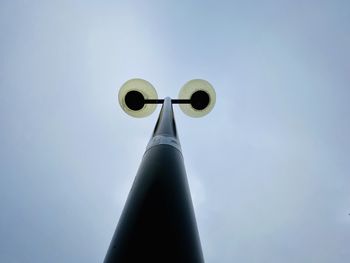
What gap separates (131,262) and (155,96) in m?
5.00

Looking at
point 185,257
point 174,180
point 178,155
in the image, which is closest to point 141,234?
point 185,257

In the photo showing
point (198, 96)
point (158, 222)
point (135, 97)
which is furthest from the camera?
point (198, 96)

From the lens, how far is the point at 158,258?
183cm

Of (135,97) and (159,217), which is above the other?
(135,97)

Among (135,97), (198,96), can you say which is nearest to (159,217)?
(135,97)

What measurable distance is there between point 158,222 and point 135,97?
4556 millimetres

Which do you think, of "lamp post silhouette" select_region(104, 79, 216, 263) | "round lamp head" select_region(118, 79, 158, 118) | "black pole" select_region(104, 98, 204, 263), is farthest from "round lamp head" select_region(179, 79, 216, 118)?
"black pole" select_region(104, 98, 204, 263)

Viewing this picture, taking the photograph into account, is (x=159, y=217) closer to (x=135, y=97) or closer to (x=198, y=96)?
(x=135, y=97)

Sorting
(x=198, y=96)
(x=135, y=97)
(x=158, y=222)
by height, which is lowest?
(x=158, y=222)

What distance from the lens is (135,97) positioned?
20.8ft

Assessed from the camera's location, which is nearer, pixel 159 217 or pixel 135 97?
pixel 159 217

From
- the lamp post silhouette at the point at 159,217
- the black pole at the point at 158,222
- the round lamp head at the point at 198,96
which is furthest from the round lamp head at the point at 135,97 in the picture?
the black pole at the point at 158,222

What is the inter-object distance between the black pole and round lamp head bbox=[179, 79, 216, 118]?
371 cm

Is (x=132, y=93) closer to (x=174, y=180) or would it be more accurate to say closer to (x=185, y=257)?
(x=174, y=180)
